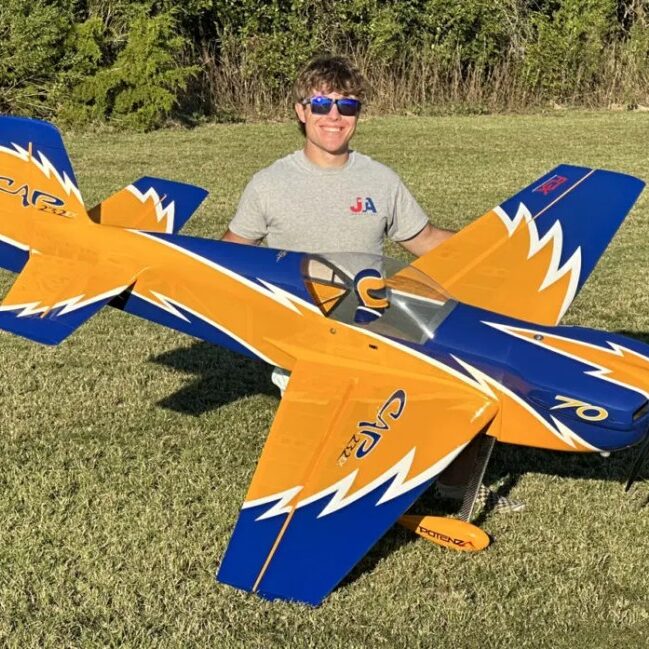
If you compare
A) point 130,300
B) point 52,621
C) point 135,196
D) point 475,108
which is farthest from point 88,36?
point 52,621

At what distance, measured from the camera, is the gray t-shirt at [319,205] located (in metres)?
4.50

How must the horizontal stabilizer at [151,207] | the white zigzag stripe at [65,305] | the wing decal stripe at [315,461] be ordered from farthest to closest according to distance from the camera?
the horizontal stabilizer at [151,207] → the white zigzag stripe at [65,305] → the wing decal stripe at [315,461]

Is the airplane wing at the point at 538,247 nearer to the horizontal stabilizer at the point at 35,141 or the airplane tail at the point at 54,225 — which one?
the airplane tail at the point at 54,225

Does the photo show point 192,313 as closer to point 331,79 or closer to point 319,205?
point 319,205

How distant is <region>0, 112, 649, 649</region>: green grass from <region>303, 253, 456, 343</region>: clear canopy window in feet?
3.42

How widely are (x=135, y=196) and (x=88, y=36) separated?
12377mm

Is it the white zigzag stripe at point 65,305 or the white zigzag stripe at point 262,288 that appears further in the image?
the white zigzag stripe at point 65,305

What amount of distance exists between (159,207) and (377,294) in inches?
77.3

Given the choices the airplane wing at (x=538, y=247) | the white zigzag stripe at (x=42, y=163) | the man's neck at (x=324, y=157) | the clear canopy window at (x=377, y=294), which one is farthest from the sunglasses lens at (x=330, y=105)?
the white zigzag stripe at (x=42, y=163)

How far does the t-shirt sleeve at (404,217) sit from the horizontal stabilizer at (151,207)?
53.8 inches

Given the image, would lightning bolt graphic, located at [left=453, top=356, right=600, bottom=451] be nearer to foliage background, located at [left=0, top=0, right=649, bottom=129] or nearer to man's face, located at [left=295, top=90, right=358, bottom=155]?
man's face, located at [left=295, top=90, right=358, bottom=155]

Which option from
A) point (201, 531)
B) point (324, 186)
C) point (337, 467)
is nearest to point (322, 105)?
point (324, 186)

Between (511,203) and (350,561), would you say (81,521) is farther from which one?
(511,203)

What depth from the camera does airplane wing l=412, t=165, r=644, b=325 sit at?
Answer: 185 inches
